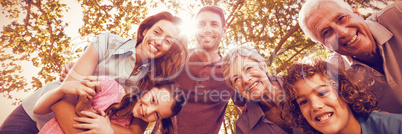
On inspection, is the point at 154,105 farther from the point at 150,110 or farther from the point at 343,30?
the point at 343,30

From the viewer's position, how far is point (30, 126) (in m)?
1.87

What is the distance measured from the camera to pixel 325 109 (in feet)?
5.69

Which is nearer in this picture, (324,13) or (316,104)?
(316,104)

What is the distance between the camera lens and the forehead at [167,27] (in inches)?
98.8

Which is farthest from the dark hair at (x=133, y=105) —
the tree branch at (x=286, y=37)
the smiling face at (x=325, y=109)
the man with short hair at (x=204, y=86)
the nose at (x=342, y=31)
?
the tree branch at (x=286, y=37)

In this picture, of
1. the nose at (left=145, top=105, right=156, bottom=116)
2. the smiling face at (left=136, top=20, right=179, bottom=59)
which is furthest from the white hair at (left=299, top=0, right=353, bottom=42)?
the nose at (left=145, top=105, right=156, bottom=116)

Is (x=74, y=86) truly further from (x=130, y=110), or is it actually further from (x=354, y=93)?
(x=354, y=93)

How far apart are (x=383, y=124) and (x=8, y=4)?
6168 mm

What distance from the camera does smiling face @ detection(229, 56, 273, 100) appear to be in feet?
7.18

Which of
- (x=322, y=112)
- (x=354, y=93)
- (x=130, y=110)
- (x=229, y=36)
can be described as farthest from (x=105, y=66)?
(x=229, y=36)

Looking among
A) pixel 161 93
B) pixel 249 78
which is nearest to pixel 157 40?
pixel 161 93

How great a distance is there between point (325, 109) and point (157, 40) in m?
1.85

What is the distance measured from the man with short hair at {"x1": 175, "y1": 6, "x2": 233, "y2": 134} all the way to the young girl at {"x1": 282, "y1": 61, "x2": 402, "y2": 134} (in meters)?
1.09

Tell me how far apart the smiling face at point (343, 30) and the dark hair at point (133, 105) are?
1753mm
